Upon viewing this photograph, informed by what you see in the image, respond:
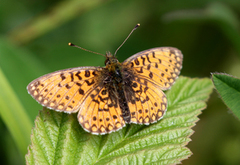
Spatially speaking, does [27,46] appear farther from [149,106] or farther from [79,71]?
[149,106]

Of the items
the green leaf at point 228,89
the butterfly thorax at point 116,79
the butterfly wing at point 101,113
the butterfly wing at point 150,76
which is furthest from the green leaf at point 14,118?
the green leaf at point 228,89

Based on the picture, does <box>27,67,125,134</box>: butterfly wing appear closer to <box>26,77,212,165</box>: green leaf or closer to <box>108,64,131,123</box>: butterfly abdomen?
<box>108,64,131,123</box>: butterfly abdomen

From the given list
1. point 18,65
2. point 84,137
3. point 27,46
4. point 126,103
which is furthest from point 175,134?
point 27,46

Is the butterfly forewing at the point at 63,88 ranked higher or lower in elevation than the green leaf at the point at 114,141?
higher

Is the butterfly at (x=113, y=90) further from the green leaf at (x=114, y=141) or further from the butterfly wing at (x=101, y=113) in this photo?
the green leaf at (x=114, y=141)

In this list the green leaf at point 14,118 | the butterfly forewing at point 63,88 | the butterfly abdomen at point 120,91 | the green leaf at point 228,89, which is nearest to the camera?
the green leaf at point 228,89

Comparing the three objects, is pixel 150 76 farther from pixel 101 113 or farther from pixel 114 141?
pixel 114 141

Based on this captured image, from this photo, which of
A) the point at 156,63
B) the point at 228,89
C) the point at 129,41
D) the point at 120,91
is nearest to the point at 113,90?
the point at 120,91
